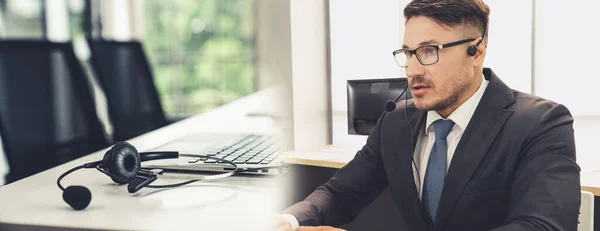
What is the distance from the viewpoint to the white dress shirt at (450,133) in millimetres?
1023

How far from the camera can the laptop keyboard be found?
0.78 m

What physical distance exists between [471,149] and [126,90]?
1.17m

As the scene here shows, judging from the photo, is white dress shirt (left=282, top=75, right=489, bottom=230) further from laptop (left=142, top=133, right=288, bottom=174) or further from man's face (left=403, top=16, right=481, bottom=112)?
laptop (left=142, top=133, right=288, bottom=174)

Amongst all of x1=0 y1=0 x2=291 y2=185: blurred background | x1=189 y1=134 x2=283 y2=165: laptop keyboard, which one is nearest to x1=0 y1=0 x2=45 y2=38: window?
x1=0 y1=0 x2=291 y2=185: blurred background

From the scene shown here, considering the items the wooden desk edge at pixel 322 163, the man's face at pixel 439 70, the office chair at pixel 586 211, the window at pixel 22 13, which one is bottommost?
the wooden desk edge at pixel 322 163

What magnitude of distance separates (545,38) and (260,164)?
2.26 m

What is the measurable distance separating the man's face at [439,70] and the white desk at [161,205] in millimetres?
489

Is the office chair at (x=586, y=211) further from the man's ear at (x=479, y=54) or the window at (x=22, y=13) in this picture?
the window at (x=22, y=13)

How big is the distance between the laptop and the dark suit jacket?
0.37ft

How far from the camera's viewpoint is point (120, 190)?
2.23 ft

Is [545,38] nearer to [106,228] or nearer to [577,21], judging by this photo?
[577,21]

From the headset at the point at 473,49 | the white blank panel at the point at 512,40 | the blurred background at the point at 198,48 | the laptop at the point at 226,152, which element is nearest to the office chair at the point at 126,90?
the laptop at the point at 226,152

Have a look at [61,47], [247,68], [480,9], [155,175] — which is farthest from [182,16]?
[61,47]

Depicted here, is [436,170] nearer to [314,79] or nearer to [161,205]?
[161,205]
